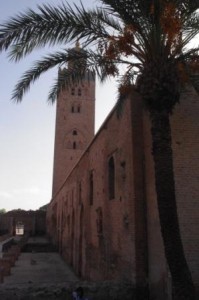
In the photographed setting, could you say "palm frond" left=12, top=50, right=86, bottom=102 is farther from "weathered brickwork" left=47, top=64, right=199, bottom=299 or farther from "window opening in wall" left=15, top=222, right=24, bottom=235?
"window opening in wall" left=15, top=222, right=24, bottom=235

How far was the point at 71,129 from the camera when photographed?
48.2 meters

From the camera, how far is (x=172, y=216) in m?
6.28

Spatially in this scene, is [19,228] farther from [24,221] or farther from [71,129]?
[71,129]

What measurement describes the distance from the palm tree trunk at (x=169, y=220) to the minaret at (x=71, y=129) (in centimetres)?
3936

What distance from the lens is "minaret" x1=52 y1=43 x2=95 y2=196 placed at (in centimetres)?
4622

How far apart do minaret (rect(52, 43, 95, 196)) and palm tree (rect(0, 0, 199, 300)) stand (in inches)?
1483

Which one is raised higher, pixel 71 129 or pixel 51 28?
pixel 71 129

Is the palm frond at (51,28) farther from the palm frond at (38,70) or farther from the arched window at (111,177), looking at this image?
the arched window at (111,177)

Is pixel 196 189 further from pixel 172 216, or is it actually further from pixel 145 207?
pixel 172 216

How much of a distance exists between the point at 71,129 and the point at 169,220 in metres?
42.4

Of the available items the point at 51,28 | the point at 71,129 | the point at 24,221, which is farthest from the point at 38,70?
the point at 24,221

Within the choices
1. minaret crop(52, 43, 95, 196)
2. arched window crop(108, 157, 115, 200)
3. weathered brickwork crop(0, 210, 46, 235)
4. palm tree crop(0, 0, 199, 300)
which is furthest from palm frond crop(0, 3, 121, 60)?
weathered brickwork crop(0, 210, 46, 235)

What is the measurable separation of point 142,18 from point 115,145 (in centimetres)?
586

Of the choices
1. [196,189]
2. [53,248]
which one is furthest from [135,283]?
[53,248]
